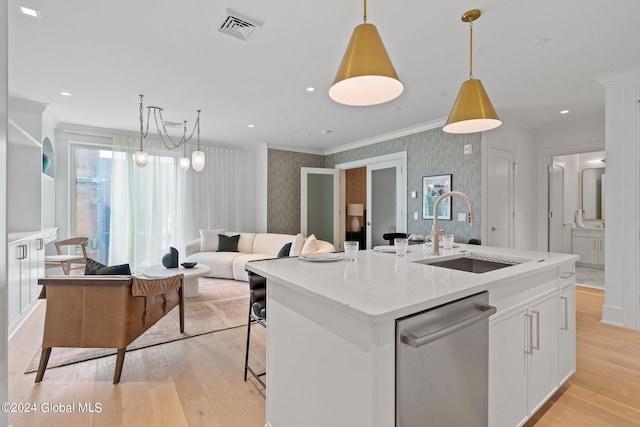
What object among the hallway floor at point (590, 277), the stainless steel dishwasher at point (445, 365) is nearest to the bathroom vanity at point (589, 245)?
the hallway floor at point (590, 277)

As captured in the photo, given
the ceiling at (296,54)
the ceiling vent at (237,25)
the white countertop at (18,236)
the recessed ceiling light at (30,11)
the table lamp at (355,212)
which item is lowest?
the white countertop at (18,236)

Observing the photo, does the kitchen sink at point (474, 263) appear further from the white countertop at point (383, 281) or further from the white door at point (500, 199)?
the white door at point (500, 199)

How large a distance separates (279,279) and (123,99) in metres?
→ 3.60

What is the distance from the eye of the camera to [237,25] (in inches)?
86.0

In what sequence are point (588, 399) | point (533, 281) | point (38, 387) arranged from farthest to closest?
point (38, 387)
point (588, 399)
point (533, 281)

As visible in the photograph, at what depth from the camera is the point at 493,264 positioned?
2086mm

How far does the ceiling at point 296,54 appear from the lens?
6.70 ft

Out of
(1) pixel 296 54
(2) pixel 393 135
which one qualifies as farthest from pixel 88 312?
(2) pixel 393 135

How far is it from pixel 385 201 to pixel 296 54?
3.57 metres

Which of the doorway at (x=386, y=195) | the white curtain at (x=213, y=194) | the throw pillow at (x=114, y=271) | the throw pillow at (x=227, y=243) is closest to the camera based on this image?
the throw pillow at (x=114, y=271)

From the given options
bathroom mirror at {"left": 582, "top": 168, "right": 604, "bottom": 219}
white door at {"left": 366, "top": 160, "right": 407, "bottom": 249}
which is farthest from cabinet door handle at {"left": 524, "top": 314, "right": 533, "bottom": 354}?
bathroom mirror at {"left": 582, "top": 168, "right": 604, "bottom": 219}

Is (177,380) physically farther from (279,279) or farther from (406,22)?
(406,22)

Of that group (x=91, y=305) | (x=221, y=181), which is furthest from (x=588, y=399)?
(x=221, y=181)

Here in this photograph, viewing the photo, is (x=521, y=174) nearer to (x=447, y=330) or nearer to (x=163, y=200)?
(x=447, y=330)
